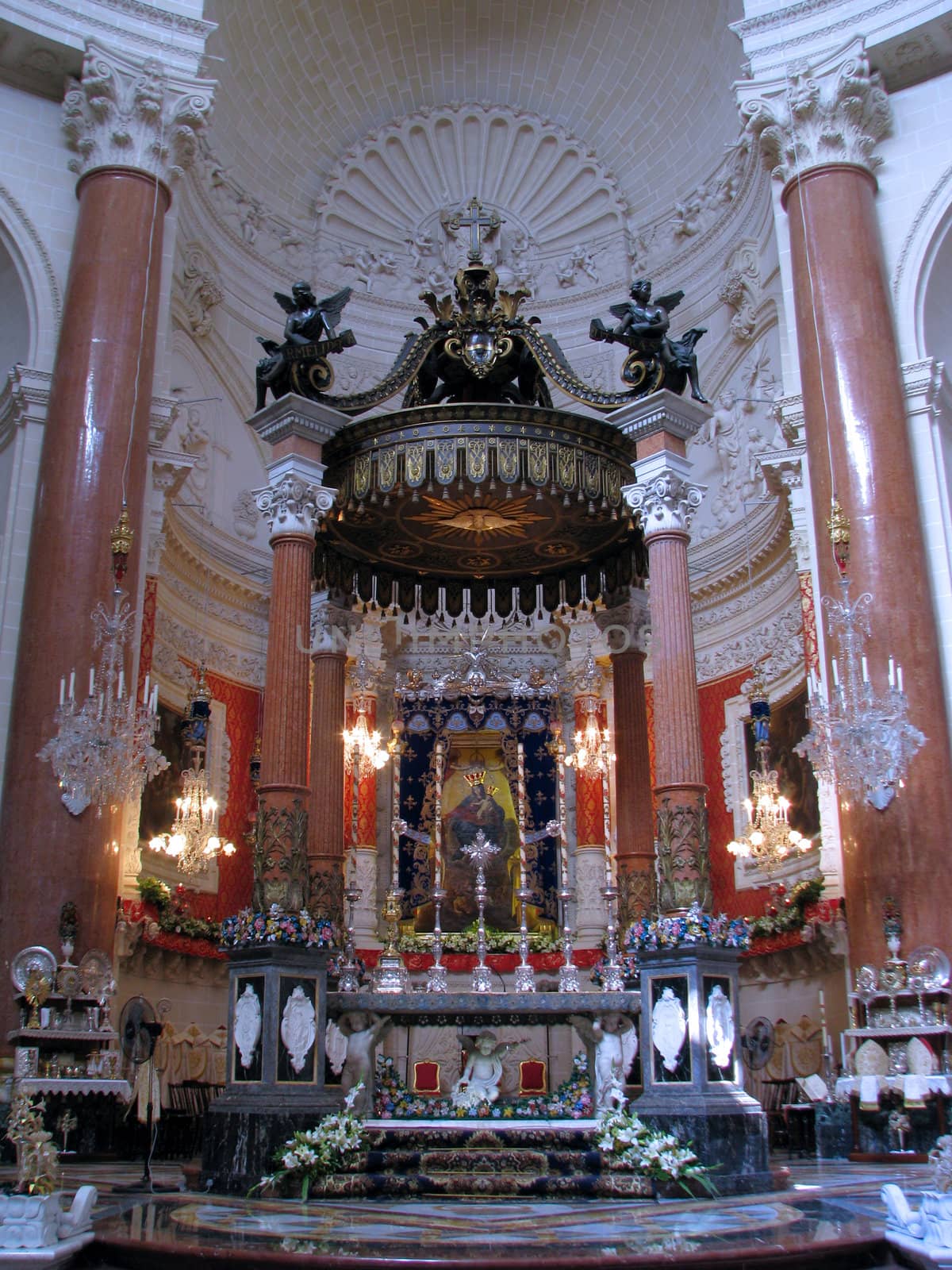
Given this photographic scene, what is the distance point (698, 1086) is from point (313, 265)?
1508 cm

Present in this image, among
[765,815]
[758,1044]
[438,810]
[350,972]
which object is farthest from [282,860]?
[438,810]

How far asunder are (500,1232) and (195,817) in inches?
339

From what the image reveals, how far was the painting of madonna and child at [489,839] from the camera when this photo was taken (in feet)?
58.3

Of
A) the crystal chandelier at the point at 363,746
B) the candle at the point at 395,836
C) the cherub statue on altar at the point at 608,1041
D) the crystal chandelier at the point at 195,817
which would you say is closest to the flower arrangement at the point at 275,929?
the cherub statue on altar at the point at 608,1041

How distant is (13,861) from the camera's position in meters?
11.1

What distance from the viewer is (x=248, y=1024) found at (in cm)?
920

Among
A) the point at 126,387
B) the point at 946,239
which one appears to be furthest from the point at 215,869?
the point at 946,239

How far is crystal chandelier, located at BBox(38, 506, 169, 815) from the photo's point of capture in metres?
10.5

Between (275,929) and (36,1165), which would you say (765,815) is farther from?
(36,1165)

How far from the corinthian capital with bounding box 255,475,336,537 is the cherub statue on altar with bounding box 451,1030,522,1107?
4.42m

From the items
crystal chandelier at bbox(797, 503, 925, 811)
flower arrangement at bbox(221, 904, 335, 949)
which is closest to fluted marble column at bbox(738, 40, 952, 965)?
crystal chandelier at bbox(797, 503, 925, 811)

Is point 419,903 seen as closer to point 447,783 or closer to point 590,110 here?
point 447,783

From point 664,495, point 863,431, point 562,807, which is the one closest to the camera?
point 664,495

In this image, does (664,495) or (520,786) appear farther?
(520,786)
